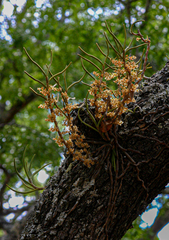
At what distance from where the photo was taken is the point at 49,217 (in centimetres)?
98

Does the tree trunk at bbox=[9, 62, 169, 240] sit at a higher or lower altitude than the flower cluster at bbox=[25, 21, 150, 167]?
lower

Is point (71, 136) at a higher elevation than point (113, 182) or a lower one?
higher

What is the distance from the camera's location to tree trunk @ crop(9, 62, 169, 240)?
0.95 metres

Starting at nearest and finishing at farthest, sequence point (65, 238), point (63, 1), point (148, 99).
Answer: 1. point (65, 238)
2. point (148, 99)
3. point (63, 1)

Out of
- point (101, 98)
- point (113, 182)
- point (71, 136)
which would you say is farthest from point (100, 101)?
point (113, 182)

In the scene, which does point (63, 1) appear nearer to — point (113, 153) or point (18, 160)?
point (18, 160)

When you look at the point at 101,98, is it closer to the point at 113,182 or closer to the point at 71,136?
the point at 71,136

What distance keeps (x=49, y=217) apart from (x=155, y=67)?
3508 millimetres

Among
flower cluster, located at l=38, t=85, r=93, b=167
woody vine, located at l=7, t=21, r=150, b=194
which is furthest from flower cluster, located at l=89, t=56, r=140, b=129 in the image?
flower cluster, located at l=38, t=85, r=93, b=167

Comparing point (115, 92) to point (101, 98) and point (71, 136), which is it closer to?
point (101, 98)

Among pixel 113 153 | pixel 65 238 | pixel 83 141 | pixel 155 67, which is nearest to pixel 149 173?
pixel 113 153

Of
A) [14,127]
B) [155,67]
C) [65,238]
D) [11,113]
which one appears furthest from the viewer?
[11,113]

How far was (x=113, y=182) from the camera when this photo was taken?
0.98m

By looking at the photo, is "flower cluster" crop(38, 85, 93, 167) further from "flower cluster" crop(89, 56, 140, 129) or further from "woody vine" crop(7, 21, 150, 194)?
"flower cluster" crop(89, 56, 140, 129)
